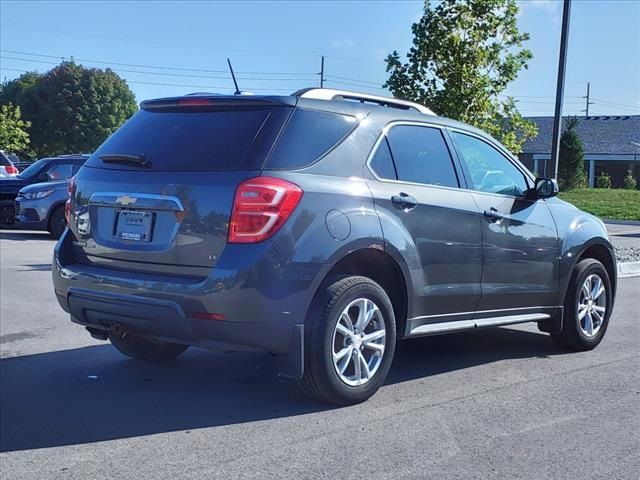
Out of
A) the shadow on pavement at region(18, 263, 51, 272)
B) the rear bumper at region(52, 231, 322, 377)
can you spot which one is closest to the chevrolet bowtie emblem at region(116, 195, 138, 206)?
the rear bumper at region(52, 231, 322, 377)

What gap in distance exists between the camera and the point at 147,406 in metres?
4.92

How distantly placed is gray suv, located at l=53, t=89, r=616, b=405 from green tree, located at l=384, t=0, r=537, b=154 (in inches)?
301

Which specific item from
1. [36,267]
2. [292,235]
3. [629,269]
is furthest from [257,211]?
[629,269]

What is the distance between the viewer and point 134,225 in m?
4.73

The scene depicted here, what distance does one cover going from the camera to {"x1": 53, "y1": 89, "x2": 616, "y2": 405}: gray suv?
4418 millimetres

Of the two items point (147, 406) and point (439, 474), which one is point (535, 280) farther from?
point (147, 406)

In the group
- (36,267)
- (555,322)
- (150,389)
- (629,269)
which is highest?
(555,322)

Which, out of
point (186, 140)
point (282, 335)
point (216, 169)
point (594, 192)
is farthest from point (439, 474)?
point (594, 192)

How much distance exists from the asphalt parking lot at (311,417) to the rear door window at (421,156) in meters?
1.44

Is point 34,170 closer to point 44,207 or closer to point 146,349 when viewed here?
point 44,207

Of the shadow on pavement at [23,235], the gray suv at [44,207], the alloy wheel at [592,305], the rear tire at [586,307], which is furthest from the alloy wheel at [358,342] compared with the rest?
the shadow on pavement at [23,235]

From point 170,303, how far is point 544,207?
3.35 m

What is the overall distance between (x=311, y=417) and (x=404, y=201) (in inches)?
58.7

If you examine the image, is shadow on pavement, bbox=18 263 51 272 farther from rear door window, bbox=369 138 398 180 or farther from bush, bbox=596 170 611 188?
bush, bbox=596 170 611 188
